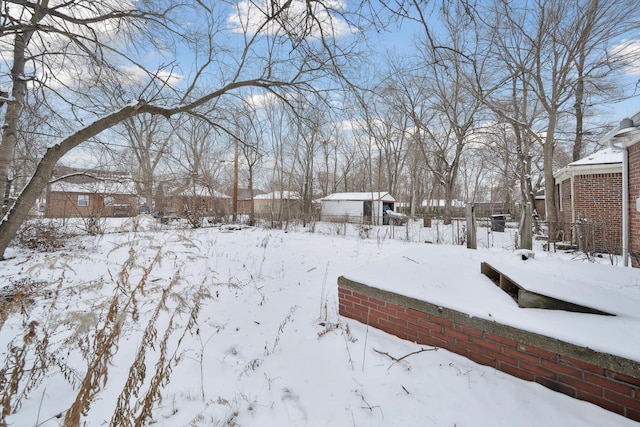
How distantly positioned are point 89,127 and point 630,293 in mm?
6085

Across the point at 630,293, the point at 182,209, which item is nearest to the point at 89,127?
the point at 630,293

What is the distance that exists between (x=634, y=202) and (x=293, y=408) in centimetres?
748

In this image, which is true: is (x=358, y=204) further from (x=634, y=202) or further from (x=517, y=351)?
(x=517, y=351)

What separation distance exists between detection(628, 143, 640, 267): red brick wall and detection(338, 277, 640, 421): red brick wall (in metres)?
5.58

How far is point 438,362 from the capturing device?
7.10ft

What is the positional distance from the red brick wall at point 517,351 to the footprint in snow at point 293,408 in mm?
1150

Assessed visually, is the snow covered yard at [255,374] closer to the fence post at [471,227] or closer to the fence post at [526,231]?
the fence post at [471,227]

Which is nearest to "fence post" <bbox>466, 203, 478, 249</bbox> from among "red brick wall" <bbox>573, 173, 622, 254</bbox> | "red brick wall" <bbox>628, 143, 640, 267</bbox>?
"red brick wall" <bbox>628, 143, 640, 267</bbox>

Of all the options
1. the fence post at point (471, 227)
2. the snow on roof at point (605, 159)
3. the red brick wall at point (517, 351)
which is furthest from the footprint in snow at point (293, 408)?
the snow on roof at point (605, 159)

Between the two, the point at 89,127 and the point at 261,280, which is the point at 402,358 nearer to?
the point at 261,280

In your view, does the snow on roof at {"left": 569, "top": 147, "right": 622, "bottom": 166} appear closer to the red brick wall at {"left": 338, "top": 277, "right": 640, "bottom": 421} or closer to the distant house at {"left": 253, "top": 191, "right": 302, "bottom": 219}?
the red brick wall at {"left": 338, "top": 277, "right": 640, "bottom": 421}

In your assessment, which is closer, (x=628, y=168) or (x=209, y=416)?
(x=209, y=416)

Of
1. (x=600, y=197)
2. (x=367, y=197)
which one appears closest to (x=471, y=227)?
(x=600, y=197)

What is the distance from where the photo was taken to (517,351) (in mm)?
1912
